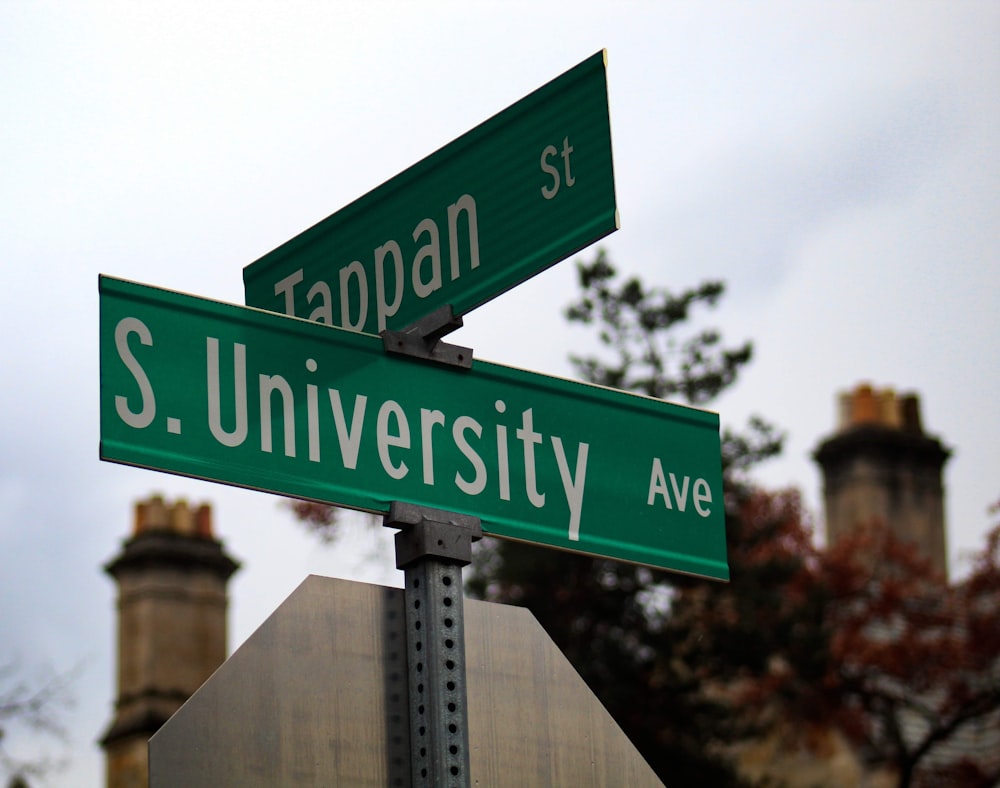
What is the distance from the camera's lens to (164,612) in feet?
140

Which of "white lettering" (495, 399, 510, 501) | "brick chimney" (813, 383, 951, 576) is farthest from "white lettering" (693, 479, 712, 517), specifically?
"brick chimney" (813, 383, 951, 576)

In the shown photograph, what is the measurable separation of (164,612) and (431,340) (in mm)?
39448

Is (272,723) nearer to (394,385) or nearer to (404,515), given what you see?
(404,515)

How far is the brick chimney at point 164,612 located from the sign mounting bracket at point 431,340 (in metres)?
37.7

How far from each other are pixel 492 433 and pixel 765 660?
2224cm

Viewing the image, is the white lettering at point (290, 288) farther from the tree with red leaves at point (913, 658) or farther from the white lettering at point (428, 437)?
the tree with red leaves at point (913, 658)

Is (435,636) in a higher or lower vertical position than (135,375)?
lower

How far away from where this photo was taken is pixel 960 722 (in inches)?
1111

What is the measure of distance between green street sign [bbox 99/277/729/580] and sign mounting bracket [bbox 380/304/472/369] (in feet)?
0.09

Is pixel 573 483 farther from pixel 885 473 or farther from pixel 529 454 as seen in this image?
pixel 885 473

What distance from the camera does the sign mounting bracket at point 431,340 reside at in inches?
163

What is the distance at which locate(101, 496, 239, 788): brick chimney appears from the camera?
136 ft

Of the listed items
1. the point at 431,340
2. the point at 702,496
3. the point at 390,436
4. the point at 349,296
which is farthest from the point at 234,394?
the point at 702,496

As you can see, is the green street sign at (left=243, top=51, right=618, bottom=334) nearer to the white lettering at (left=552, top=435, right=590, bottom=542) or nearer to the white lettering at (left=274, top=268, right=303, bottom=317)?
the white lettering at (left=274, top=268, right=303, bottom=317)
